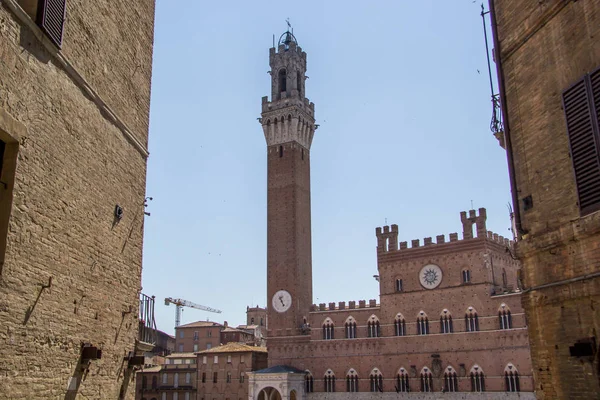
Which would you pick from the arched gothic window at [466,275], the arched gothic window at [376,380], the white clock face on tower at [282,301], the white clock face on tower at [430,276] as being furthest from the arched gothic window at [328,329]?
the arched gothic window at [466,275]

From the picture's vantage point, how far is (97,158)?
9797 millimetres

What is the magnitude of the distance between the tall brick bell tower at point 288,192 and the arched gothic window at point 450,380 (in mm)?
11088

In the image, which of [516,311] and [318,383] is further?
[318,383]

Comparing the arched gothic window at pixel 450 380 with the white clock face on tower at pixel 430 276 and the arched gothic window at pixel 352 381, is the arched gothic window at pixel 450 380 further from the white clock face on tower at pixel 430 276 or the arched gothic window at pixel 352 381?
the arched gothic window at pixel 352 381

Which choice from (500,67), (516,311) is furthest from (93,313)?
(516,311)

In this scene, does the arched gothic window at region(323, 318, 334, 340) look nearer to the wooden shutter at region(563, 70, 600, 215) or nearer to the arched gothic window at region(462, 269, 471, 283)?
the arched gothic window at region(462, 269, 471, 283)

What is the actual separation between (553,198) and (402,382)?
32.1 metres

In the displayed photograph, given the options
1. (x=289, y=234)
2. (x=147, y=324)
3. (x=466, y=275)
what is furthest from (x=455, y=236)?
(x=147, y=324)

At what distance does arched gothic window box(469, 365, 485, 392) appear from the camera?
115 feet

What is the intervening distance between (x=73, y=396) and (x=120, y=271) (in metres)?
2.38

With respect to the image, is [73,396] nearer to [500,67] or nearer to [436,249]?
[500,67]

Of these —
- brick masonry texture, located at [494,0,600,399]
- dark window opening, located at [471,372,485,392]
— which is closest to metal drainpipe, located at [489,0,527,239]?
brick masonry texture, located at [494,0,600,399]

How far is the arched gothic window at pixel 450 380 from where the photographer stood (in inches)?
1420

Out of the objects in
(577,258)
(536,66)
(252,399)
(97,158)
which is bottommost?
(252,399)
